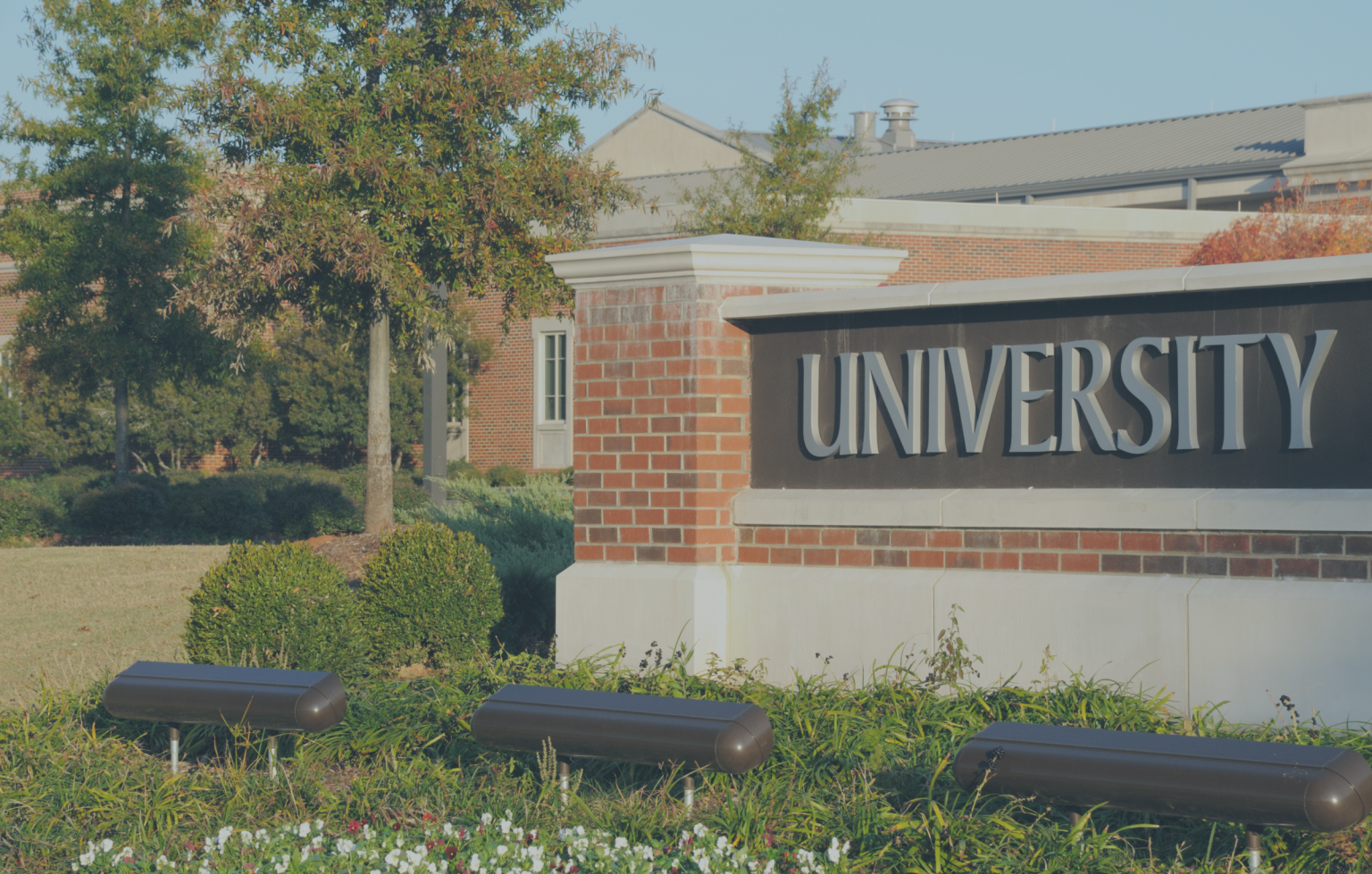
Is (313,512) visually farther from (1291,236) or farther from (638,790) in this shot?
(1291,236)

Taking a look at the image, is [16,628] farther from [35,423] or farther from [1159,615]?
[35,423]

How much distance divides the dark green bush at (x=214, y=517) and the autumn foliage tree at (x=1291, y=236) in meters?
17.1

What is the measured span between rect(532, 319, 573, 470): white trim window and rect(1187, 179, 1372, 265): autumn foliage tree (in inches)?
534

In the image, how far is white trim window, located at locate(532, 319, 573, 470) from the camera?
2886 cm

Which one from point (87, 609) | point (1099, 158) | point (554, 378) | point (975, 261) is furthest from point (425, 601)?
point (1099, 158)

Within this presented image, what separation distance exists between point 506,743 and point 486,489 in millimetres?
8617

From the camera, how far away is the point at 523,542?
1070 cm

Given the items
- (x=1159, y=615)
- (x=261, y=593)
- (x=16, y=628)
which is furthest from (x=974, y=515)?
(x=16, y=628)

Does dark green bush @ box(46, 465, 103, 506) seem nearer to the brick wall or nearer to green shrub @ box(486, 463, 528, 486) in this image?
the brick wall

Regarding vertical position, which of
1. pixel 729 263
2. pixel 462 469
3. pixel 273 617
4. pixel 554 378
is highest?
pixel 554 378

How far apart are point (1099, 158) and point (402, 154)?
25.5m

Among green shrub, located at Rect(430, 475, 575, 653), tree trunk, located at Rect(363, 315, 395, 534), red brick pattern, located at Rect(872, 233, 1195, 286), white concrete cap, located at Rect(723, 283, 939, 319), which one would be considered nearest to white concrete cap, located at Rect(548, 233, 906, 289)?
white concrete cap, located at Rect(723, 283, 939, 319)

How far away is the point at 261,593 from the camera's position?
6.94 m

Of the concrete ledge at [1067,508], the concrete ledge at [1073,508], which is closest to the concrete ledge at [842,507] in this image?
the concrete ledge at [1067,508]
